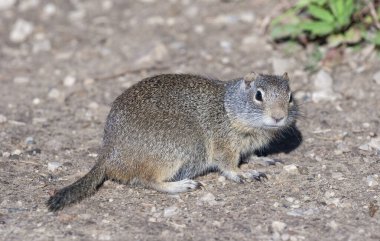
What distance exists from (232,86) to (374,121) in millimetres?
1838

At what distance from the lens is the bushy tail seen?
17.5 feet

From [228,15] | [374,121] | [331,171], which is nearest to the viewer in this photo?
[331,171]

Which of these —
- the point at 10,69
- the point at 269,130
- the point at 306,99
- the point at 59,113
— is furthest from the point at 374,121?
the point at 10,69

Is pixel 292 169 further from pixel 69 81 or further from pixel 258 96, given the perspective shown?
pixel 69 81

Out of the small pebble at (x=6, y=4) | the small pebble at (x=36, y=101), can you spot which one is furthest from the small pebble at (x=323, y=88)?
the small pebble at (x=6, y=4)

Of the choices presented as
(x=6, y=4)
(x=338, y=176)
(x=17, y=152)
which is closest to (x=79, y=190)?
(x=17, y=152)

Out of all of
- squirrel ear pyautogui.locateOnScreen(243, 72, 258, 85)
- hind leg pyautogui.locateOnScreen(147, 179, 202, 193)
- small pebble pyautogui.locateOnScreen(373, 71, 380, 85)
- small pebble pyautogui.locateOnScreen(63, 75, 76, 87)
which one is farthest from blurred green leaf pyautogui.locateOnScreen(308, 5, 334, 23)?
hind leg pyautogui.locateOnScreen(147, 179, 202, 193)

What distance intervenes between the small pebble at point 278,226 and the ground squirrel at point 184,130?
3.11 feet

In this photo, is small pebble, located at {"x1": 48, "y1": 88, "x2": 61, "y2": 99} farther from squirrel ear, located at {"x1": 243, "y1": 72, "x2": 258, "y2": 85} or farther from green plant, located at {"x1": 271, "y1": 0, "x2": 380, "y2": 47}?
squirrel ear, located at {"x1": 243, "y1": 72, "x2": 258, "y2": 85}

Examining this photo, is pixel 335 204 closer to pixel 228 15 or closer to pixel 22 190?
pixel 22 190

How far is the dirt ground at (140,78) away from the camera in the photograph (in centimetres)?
522

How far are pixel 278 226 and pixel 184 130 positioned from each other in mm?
1230

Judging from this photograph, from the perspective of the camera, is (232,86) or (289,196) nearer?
(289,196)

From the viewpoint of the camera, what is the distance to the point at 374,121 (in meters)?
7.20
